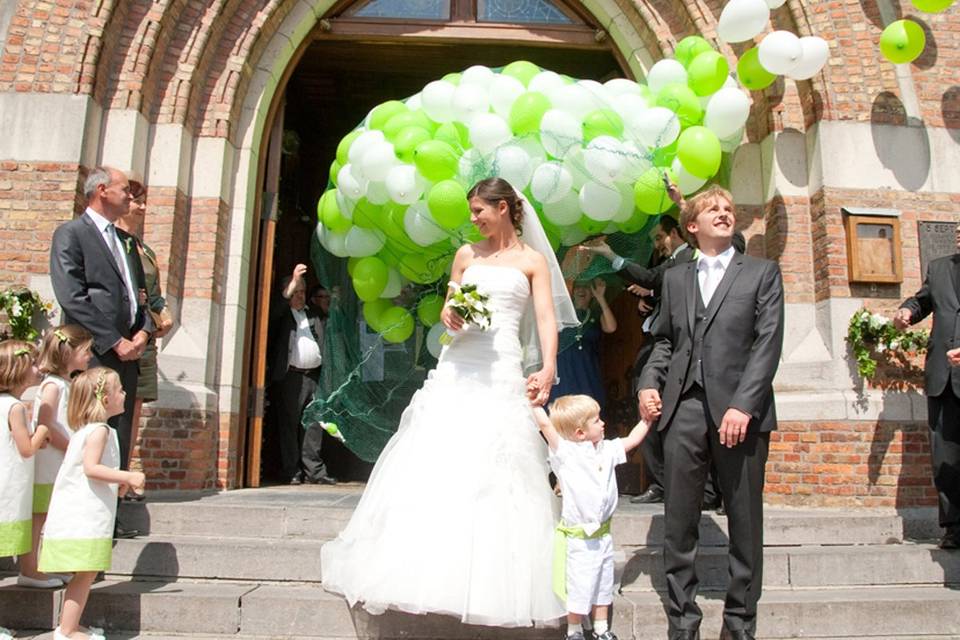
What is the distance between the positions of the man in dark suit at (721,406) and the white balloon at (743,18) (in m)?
2.57

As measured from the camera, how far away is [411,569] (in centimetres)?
331

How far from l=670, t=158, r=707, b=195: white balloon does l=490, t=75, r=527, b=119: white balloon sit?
1167mm

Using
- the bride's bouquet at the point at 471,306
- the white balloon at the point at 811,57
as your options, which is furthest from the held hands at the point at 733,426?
the white balloon at the point at 811,57

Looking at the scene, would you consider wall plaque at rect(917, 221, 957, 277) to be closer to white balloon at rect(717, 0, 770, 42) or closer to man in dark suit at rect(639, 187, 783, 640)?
white balloon at rect(717, 0, 770, 42)

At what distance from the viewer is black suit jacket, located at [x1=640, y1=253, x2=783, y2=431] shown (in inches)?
130

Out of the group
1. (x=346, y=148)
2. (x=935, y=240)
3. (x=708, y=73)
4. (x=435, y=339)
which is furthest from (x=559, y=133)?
(x=935, y=240)

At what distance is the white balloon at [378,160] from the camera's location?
531 centimetres

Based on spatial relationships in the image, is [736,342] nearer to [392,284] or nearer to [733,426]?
[733,426]

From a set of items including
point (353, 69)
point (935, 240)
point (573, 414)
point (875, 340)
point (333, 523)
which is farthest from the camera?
point (353, 69)

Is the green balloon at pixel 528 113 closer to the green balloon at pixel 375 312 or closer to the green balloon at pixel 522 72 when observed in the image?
the green balloon at pixel 522 72

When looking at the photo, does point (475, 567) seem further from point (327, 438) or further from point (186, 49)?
point (327, 438)

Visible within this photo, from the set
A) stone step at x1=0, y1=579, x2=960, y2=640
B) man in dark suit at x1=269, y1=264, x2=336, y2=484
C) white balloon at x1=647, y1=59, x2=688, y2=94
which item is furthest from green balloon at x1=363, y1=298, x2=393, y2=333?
stone step at x1=0, y1=579, x2=960, y2=640

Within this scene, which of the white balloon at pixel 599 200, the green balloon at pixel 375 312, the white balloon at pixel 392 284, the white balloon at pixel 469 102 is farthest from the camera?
the green balloon at pixel 375 312

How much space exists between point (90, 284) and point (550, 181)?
2.78 meters
